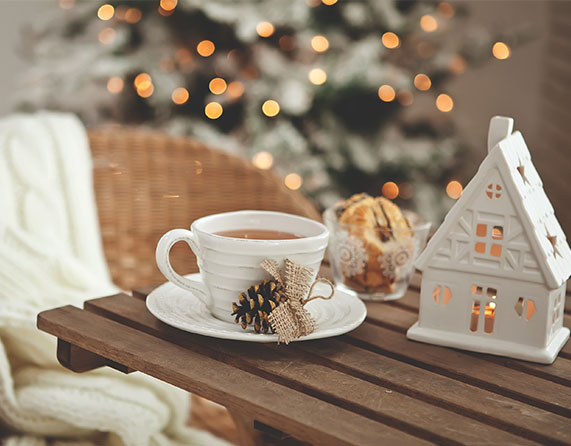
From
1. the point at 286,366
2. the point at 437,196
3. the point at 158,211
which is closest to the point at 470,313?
the point at 286,366

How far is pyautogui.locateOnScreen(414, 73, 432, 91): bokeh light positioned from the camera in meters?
2.27

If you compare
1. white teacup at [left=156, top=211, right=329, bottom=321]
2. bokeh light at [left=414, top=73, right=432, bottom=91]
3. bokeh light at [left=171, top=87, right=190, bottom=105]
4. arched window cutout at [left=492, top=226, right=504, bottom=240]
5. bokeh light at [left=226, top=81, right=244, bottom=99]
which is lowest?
white teacup at [left=156, top=211, right=329, bottom=321]

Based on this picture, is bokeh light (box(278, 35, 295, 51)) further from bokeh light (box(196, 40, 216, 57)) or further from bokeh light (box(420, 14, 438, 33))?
bokeh light (box(420, 14, 438, 33))

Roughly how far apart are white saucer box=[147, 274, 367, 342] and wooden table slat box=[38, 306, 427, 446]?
0.09 ft

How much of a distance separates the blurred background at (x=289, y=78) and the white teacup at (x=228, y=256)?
4.19 ft

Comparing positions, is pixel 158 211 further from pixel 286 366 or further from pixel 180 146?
pixel 286 366

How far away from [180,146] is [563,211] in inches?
53.3

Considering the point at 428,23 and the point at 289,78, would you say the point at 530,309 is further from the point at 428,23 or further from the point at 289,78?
the point at 428,23

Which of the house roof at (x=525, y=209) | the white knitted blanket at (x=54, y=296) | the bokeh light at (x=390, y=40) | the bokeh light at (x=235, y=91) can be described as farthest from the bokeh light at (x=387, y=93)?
the house roof at (x=525, y=209)

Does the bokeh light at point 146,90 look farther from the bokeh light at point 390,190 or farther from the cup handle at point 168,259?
the cup handle at point 168,259

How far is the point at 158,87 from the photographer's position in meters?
2.08

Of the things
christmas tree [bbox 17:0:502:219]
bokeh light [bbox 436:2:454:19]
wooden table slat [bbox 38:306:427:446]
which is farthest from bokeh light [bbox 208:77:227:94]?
wooden table slat [bbox 38:306:427:446]

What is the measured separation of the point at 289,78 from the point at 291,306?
1.42m

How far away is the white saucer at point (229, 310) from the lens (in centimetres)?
74
